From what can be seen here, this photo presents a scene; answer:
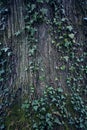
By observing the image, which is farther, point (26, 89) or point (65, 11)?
point (65, 11)

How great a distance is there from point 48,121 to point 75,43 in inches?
47.1

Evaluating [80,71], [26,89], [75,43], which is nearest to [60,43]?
[75,43]

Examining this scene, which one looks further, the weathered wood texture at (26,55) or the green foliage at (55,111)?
the weathered wood texture at (26,55)

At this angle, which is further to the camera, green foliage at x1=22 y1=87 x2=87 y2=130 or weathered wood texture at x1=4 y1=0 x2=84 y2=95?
weathered wood texture at x1=4 y1=0 x2=84 y2=95

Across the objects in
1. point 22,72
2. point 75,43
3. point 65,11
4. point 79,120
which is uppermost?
point 65,11

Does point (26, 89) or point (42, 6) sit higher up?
point (42, 6)

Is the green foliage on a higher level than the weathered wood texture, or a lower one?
lower

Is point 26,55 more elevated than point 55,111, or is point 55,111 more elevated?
point 26,55

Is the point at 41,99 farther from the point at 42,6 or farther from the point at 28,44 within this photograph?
the point at 42,6

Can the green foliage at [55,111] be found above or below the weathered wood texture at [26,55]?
below

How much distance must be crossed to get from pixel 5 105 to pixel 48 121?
642mm

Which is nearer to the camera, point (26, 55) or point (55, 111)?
point (55, 111)

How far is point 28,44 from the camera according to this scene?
11.7 ft

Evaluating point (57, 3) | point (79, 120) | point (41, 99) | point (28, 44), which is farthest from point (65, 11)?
point (79, 120)
